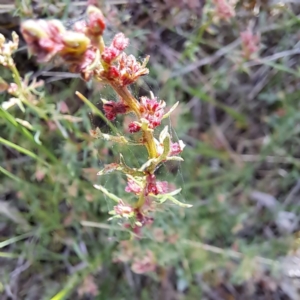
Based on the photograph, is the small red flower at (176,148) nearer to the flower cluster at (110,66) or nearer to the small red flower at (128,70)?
the flower cluster at (110,66)

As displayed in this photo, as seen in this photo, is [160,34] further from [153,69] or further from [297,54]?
[297,54]

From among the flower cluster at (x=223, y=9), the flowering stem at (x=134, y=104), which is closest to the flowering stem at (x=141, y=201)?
the flowering stem at (x=134, y=104)

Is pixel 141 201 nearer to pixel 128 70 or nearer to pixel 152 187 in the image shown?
pixel 152 187

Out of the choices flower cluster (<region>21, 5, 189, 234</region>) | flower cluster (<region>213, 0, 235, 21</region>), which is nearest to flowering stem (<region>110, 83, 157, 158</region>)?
flower cluster (<region>21, 5, 189, 234</region>)

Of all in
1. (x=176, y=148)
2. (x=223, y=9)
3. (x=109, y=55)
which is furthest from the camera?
(x=223, y=9)

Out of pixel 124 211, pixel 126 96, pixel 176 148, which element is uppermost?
pixel 126 96

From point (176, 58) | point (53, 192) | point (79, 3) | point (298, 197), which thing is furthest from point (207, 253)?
point (79, 3)

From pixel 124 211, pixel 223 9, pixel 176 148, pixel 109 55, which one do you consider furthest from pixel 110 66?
pixel 223 9

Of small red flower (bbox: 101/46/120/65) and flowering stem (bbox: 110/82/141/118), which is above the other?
small red flower (bbox: 101/46/120/65)

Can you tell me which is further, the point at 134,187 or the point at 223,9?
the point at 223,9

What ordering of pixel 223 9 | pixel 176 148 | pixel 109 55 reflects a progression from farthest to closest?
pixel 223 9, pixel 176 148, pixel 109 55

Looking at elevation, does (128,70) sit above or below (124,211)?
above

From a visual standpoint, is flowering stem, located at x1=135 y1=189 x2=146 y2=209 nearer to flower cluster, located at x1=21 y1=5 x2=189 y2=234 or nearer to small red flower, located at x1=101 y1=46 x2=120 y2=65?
flower cluster, located at x1=21 y1=5 x2=189 y2=234
